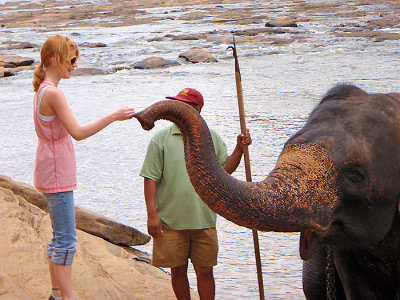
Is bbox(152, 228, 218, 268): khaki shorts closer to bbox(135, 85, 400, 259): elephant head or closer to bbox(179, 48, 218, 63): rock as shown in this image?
bbox(135, 85, 400, 259): elephant head

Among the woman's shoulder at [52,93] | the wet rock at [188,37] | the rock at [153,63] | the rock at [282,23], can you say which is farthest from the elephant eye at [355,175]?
the rock at [282,23]

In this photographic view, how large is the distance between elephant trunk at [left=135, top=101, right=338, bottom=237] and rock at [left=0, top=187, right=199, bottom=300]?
7.23 ft

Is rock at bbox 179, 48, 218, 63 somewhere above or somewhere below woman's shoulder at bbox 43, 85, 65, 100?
below

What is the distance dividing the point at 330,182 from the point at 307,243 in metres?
0.27

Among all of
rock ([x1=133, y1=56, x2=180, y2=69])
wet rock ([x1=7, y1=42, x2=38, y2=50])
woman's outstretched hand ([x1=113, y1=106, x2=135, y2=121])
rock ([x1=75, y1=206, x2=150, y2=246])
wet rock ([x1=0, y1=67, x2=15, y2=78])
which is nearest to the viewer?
woman's outstretched hand ([x1=113, y1=106, x2=135, y2=121])

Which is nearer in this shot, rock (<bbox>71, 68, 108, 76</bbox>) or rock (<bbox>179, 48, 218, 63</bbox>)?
rock (<bbox>71, 68, 108, 76</bbox>)

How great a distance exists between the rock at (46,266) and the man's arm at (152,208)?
2.66 feet

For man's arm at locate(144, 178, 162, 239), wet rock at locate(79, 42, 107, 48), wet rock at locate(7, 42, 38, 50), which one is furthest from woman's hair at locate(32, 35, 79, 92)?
wet rock at locate(7, 42, 38, 50)

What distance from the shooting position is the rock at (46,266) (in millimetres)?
4867

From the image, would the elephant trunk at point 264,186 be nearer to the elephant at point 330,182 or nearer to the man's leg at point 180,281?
the elephant at point 330,182

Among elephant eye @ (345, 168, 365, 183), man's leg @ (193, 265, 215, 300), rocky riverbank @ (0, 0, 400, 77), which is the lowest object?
rocky riverbank @ (0, 0, 400, 77)

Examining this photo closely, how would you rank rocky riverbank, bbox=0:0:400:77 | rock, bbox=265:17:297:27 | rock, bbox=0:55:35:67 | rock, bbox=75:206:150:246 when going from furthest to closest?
rock, bbox=265:17:297:27, rocky riverbank, bbox=0:0:400:77, rock, bbox=0:55:35:67, rock, bbox=75:206:150:246

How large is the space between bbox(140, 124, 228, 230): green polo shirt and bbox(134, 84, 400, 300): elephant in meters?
1.14

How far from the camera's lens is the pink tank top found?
4.27 meters
